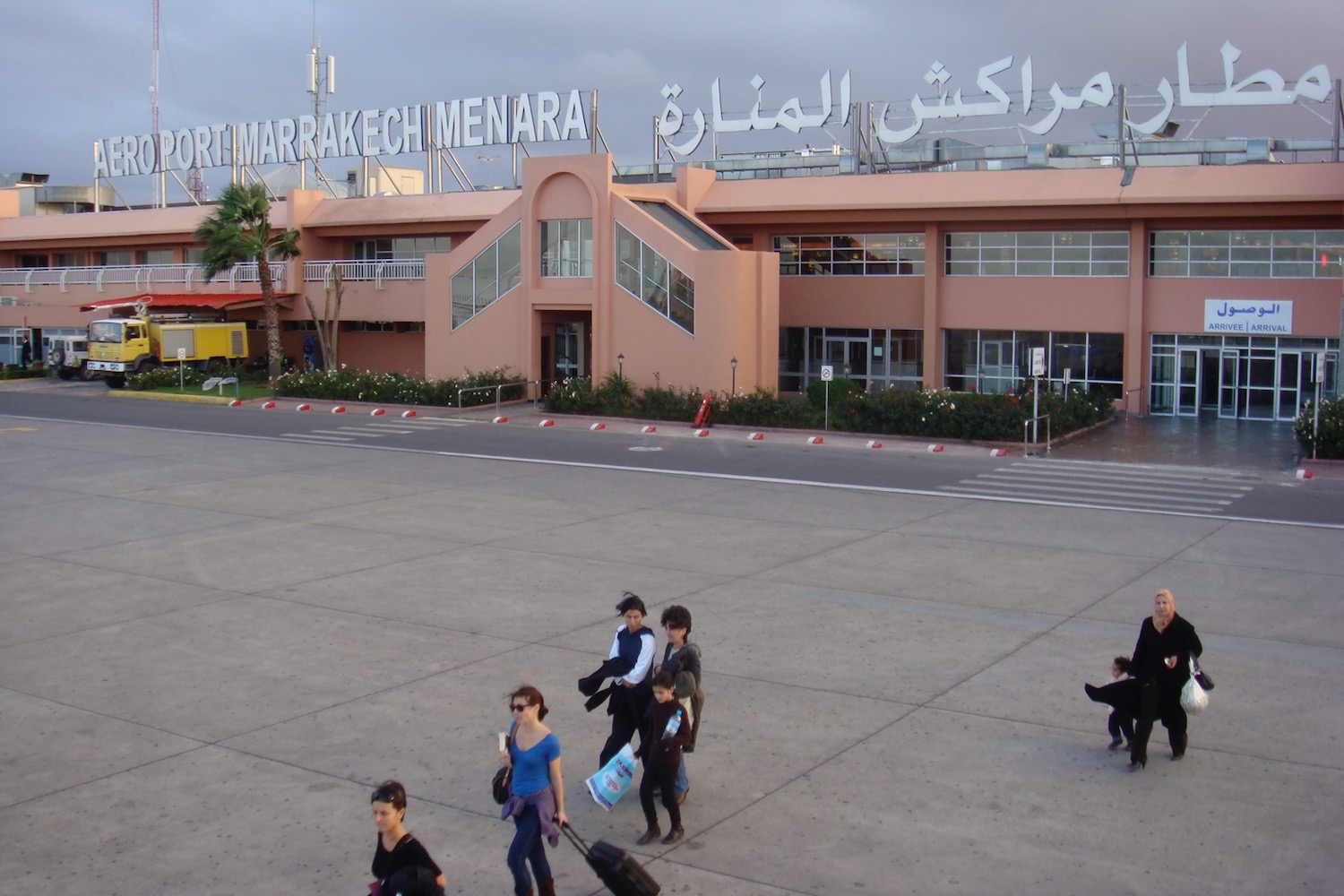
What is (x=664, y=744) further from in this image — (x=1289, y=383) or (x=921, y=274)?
(x=921, y=274)

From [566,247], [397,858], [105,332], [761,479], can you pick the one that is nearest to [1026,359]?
[566,247]

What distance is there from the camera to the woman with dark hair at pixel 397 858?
248 inches

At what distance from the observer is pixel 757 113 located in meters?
44.4

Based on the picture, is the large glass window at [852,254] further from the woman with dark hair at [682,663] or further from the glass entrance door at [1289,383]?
the woman with dark hair at [682,663]

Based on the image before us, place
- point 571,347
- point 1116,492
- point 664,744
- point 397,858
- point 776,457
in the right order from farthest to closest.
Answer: point 571,347
point 776,457
point 1116,492
point 664,744
point 397,858

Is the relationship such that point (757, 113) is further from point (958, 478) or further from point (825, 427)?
point (958, 478)

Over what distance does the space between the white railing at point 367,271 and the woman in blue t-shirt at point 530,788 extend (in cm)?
4278

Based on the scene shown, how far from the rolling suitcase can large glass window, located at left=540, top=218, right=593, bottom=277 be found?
3434cm

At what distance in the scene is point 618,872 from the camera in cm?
702

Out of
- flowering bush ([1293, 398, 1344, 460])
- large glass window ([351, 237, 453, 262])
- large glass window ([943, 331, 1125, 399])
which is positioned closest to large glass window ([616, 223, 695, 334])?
large glass window ([943, 331, 1125, 399])

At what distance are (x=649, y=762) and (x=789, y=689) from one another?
12.5 ft

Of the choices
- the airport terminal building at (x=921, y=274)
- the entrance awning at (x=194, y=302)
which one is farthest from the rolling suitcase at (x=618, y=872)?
the entrance awning at (x=194, y=302)

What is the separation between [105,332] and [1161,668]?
4880 cm

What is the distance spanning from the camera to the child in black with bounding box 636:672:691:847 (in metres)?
8.42
